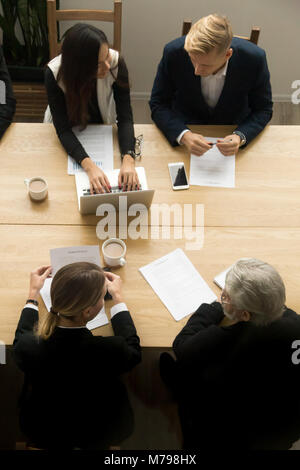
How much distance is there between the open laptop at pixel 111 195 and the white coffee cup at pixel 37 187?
0.50 ft

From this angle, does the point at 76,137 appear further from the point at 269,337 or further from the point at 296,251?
the point at 269,337

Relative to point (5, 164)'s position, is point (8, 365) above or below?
below

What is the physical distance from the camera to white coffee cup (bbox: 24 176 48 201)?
1.93 meters

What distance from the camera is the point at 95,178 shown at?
1987 millimetres

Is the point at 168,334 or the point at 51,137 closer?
the point at 168,334

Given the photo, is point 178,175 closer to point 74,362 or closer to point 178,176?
point 178,176

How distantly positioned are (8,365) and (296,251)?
1574mm

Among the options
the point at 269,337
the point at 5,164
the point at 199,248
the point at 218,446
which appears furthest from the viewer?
the point at 5,164

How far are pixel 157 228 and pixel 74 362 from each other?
730 mm

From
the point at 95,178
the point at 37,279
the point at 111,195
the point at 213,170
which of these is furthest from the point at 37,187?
the point at 213,170

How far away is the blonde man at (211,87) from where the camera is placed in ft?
6.54

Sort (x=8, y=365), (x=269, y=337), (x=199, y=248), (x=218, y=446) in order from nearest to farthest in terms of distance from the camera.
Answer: (x=269, y=337)
(x=218, y=446)
(x=199, y=248)
(x=8, y=365)

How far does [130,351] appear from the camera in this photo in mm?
1588
